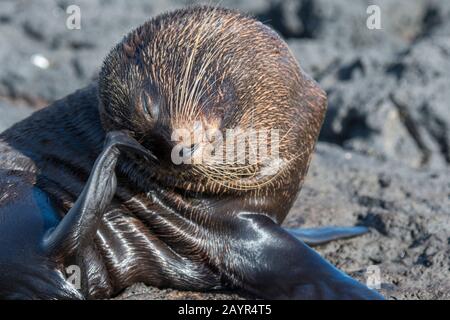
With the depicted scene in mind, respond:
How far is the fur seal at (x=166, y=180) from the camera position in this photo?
14.8 feet

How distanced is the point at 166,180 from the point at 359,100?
4573mm

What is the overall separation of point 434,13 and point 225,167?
8163mm

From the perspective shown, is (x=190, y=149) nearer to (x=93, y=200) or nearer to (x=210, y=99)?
(x=210, y=99)

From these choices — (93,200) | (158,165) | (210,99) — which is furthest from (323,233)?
(93,200)

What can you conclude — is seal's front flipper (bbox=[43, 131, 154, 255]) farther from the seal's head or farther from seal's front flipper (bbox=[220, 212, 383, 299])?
seal's front flipper (bbox=[220, 212, 383, 299])

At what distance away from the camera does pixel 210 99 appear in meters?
4.56

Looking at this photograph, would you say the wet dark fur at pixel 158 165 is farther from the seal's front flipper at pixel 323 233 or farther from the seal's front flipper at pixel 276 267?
the seal's front flipper at pixel 323 233

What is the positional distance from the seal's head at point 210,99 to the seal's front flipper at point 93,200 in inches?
7.6

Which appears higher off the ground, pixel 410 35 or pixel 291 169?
pixel 291 169

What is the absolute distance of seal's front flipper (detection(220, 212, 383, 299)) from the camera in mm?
4562
